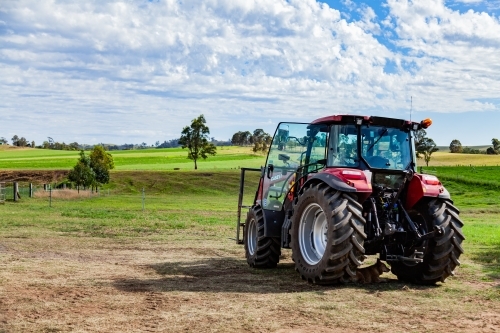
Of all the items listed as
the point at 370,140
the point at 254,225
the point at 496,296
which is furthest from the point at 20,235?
the point at 496,296

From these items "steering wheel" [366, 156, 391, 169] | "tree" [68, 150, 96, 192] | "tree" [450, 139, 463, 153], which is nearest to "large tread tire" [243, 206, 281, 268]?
"steering wheel" [366, 156, 391, 169]

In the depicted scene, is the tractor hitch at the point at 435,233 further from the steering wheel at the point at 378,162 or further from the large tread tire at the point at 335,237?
the steering wheel at the point at 378,162

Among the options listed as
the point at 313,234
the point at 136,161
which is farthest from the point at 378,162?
the point at 136,161

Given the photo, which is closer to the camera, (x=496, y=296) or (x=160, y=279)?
(x=496, y=296)

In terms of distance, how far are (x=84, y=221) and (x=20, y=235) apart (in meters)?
6.29

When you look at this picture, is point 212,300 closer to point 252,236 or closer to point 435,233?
point 435,233

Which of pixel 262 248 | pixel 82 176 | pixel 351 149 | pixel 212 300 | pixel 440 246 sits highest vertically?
pixel 351 149

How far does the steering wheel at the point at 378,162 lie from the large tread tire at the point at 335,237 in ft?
3.40

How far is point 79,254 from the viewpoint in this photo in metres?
15.3

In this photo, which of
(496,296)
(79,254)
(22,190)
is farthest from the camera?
(22,190)

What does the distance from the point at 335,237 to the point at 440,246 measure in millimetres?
1930

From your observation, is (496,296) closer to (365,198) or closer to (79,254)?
(365,198)

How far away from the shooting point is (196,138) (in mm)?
96375

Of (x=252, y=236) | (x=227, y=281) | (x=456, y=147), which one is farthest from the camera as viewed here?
(x=456, y=147)
